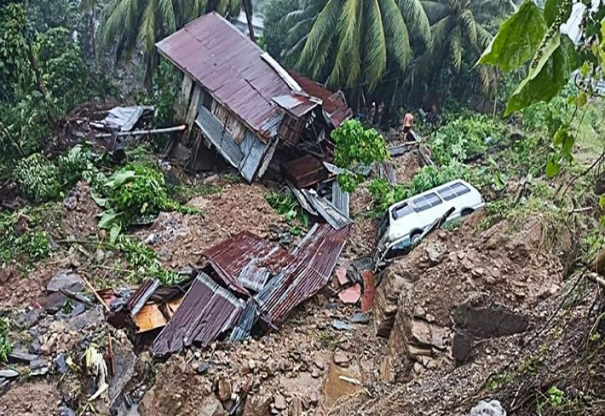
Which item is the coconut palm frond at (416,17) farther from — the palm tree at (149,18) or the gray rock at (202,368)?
the gray rock at (202,368)

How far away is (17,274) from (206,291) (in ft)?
10.2

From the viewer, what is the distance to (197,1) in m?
→ 14.4

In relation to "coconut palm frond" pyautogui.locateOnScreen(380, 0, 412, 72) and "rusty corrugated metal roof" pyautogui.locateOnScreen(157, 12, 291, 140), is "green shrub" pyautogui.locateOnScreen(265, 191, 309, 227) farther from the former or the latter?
"coconut palm frond" pyautogui.locateOnScreen(380, 0, 412, 72)

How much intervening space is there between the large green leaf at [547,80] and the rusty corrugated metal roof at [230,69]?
9195 mm

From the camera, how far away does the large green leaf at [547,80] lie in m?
1.11

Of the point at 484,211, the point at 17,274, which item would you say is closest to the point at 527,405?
the point at 484,211

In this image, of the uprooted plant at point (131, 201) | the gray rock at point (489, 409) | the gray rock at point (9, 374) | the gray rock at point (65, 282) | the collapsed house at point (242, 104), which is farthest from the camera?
the collapsed house at point (242, 104)

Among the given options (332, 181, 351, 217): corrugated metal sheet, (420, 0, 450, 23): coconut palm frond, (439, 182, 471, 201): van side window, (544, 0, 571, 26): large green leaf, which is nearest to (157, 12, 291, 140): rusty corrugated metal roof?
(332, 181, 351, 217): corrugated metal sheet

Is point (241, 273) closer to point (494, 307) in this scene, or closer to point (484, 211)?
point (484, 211)

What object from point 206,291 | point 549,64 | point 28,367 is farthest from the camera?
point 206,291

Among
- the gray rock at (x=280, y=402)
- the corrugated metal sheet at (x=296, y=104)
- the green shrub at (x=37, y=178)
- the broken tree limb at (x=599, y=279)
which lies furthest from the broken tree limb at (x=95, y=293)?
the broken tree limb at (x=599, y=279)

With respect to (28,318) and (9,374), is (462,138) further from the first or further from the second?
(9,374)

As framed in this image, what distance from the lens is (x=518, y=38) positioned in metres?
1.11

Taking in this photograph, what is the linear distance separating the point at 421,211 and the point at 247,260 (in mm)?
2992
